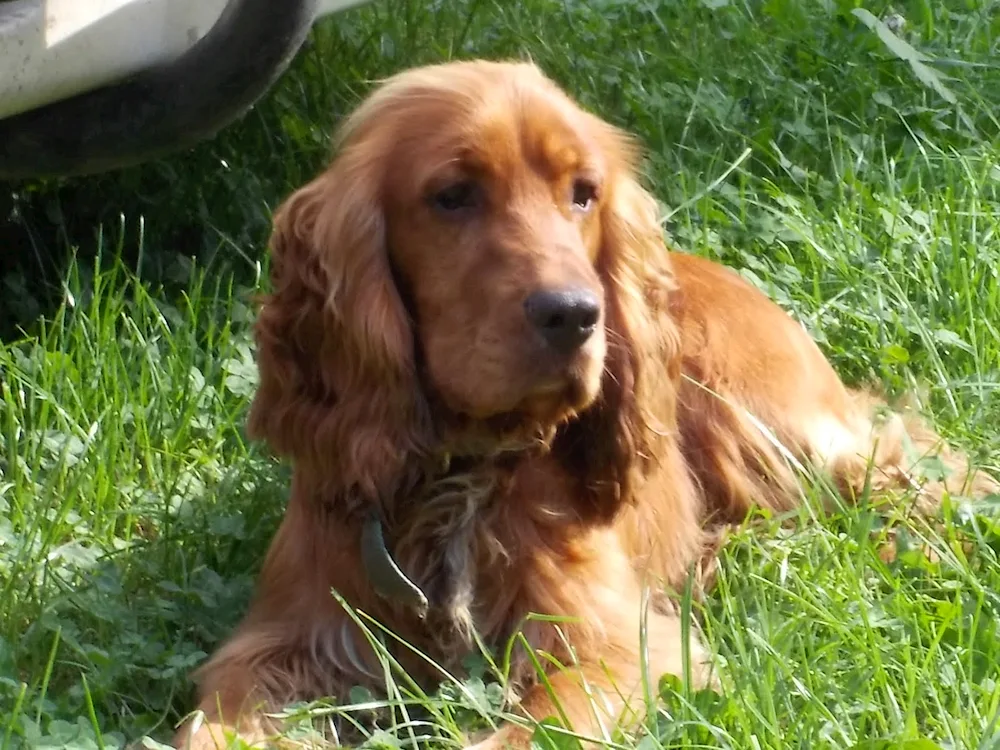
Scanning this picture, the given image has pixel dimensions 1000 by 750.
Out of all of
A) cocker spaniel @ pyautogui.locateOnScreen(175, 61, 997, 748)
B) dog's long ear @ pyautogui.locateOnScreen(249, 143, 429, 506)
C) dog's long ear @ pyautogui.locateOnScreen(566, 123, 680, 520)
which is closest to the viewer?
cocker spaniel @ pyautogui.locateOnScreen(175, 61, 997, 748)

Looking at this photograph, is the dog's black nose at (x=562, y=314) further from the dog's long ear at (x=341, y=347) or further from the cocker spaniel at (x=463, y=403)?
the dog's long ear at (x=341, y=347)

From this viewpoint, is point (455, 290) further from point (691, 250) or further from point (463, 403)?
point (691, 250)

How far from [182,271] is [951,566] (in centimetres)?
212

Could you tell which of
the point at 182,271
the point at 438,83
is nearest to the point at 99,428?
the point at 182,271

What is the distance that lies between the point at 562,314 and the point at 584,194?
1.25 ft

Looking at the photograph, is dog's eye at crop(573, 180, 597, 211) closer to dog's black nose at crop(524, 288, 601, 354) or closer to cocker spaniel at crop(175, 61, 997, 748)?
cocker spaniel at crop(175, 61, 997, 748)

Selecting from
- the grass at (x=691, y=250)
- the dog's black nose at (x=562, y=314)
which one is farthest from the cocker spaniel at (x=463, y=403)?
the grass at (x=691, y=250)

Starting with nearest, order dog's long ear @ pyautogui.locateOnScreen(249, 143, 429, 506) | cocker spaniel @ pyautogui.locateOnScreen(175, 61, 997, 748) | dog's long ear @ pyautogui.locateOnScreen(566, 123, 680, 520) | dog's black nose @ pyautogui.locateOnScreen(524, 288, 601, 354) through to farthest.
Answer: dog's black nose @ pyautogui.locateOnScreen(524, 288, 601, 354) < cocker spaniel @ pyautogui.locateOnScreen(175, 61, 997, 748) < dog's long ear @ pyautogui.locateOnScreen(249, 143, 429, 506) < dog's long ear @ pyautogui.locateOnScreen(566, 123, 680, 520)

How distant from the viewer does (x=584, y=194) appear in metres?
2.41

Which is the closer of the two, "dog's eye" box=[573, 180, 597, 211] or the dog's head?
the dog's head

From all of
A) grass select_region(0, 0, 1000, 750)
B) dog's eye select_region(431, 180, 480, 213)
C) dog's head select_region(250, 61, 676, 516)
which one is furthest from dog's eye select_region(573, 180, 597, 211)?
grass select_region(0, 0, 1000, 750)

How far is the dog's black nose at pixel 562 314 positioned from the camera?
82.6 inches

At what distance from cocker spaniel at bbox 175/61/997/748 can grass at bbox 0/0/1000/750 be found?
136 millimetres

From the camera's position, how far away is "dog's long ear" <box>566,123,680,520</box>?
251 cm
